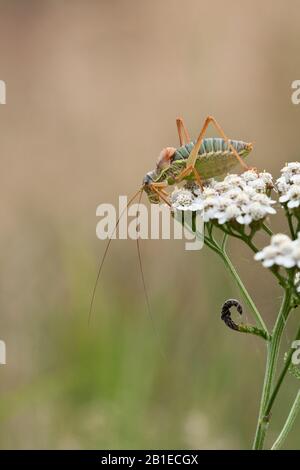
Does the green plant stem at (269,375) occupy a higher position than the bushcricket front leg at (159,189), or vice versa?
the bushcricket front leg at (159,189)

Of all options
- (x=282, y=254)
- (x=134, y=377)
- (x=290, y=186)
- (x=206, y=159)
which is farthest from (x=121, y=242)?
(x=282, y=254)

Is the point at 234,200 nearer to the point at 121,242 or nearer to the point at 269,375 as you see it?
the point at 269,375

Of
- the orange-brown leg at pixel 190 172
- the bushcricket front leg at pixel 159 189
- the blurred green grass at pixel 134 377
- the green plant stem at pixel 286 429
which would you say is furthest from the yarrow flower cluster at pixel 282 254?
the blurred green grass at pixel 134 377

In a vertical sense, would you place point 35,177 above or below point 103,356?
above

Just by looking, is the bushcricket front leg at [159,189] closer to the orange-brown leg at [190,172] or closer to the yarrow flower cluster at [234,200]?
the orange-brown leg at [190,172]
